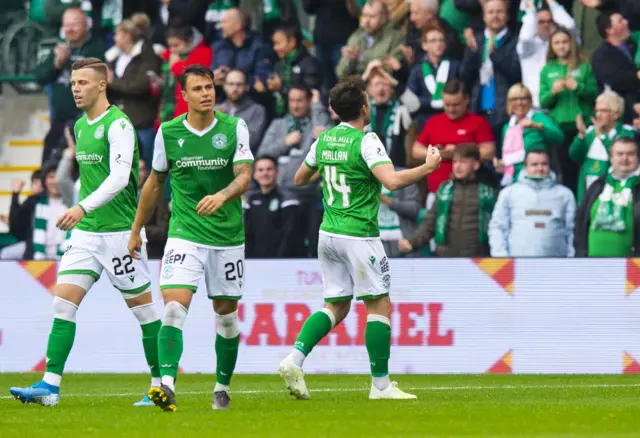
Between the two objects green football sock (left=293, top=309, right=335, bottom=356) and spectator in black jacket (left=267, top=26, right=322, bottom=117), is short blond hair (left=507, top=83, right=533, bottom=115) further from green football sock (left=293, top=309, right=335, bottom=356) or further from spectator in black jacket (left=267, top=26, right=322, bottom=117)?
green football sock (left=293, top=309, right=335, bottom=356)

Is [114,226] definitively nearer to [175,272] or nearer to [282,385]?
[175,272]

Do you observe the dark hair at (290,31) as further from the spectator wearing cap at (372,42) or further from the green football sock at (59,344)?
the green football sock at (59,344)

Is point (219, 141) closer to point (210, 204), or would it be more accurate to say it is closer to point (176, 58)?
point (210, 204)

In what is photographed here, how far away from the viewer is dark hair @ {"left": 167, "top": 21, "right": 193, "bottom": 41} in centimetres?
1828

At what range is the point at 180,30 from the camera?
60.0ft

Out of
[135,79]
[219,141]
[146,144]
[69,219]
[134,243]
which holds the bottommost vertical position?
[134,243]

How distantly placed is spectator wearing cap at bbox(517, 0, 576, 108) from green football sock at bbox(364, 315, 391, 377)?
21.3 feet

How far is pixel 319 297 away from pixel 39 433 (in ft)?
22.4

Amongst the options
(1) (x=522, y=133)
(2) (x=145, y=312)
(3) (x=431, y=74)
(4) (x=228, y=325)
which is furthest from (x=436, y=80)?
(4) (x=228, y=325)

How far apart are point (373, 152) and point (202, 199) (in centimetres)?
125

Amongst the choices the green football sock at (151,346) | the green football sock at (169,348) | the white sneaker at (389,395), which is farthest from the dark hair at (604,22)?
the green football sock at (169,348)

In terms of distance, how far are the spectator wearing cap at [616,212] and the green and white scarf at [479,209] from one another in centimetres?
102

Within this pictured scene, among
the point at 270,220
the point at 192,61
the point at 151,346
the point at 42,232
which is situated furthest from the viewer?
the point at 192,61

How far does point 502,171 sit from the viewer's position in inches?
627
